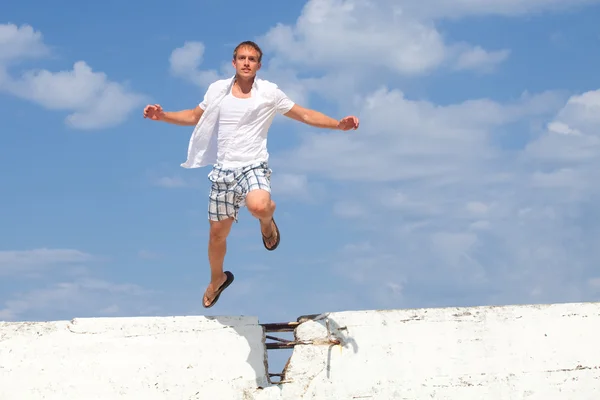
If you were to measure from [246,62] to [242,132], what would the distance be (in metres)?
0.47

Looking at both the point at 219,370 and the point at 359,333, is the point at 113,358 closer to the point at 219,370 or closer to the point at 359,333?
the point at 219,370

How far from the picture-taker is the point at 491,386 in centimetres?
550

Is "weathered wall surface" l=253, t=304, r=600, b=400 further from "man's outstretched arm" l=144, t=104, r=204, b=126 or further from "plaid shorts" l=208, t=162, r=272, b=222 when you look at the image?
"man's outstretched arm" l=144, t=104, r=204, b=126

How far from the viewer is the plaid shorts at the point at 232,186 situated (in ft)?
17.0

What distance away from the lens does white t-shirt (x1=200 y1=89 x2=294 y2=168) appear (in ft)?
17.5

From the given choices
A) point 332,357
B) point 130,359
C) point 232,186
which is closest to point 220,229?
point 232,186

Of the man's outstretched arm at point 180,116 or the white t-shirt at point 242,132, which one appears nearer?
the white t-shirt at point 242,132

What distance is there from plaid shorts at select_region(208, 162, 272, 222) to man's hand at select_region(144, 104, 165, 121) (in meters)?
0.53

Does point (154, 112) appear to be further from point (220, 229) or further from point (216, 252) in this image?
point (216, 252)

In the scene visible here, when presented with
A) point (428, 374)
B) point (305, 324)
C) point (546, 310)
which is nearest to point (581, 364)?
point (546, 310)

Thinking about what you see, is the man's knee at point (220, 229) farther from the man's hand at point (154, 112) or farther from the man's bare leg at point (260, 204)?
the man's hand at point (154, 112)

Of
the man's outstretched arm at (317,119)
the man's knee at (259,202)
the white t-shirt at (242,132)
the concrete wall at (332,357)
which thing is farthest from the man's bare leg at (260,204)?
the concrete wall at (332,357)

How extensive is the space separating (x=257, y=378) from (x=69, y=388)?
1202 mm

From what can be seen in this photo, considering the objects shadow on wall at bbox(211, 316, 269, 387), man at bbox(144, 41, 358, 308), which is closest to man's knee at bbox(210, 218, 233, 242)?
man at bbox(144, 41, 358, 308)
